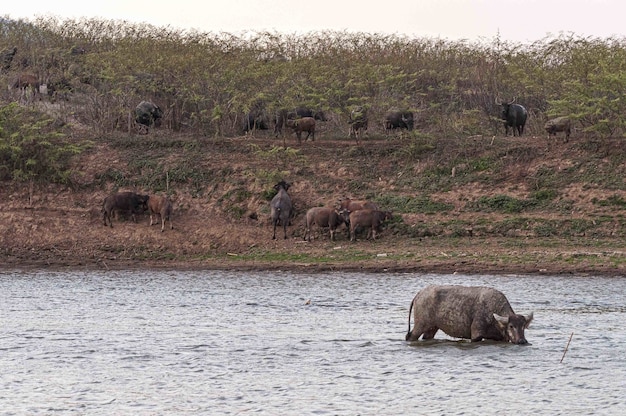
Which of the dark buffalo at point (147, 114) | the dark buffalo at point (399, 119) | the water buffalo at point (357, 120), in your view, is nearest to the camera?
the water buffalo at point (357, 120)

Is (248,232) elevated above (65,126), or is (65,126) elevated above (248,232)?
(65,126)

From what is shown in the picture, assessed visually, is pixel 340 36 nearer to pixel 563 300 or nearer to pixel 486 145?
pixel 486 145

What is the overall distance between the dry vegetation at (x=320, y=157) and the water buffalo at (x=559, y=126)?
0.47 metres

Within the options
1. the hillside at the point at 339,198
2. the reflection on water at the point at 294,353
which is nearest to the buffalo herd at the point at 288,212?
the hillside at the point at 339,198

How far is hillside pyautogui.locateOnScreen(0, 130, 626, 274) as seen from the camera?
32188 millimetres

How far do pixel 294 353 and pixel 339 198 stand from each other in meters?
17.8

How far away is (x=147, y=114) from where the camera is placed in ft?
143

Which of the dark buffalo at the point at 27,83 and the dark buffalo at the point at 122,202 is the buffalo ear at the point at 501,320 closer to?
the dark buffalo at the point at 122,202

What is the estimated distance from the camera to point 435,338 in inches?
806

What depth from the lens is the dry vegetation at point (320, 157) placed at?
3334cm

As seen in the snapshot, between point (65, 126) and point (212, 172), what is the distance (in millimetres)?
6585

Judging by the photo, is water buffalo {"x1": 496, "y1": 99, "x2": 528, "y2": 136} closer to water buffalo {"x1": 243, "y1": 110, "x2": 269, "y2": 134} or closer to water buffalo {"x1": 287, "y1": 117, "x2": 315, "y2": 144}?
water buffalo {"x1": 287, "y1": 117, "x2": 315, "y2": 144}

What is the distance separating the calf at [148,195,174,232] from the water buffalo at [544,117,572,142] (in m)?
14.0

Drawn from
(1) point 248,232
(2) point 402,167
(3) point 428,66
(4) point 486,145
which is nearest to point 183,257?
(1) point 248,232
